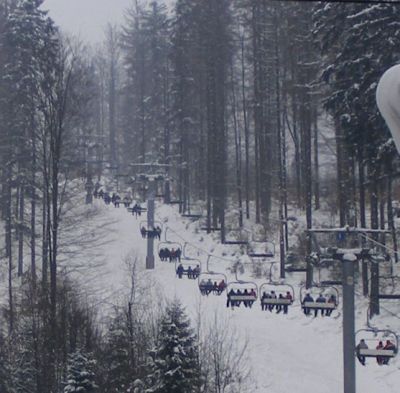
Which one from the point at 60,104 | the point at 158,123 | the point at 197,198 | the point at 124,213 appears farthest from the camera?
the point at 158,123

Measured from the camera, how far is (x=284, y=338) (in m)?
22.1

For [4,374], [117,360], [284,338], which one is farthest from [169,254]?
→ [4,374]

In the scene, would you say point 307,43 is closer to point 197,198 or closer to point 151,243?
point 151,243

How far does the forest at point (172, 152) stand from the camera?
15305 millimetres

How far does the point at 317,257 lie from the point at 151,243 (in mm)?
16040

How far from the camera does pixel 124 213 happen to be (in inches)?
1662

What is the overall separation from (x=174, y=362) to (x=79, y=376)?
80.9 inches

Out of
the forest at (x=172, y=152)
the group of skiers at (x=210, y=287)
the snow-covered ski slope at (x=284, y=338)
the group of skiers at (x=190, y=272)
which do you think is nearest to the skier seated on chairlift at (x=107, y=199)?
the forest at (x=172, y=152)

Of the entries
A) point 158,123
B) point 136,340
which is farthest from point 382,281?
point 158,123

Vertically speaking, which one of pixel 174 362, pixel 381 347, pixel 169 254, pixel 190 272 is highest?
pixel 169 254

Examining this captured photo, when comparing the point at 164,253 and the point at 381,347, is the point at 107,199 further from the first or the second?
the point at 381,347

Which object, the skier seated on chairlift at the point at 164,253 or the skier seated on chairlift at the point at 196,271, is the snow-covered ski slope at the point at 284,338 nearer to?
the skier seated on chairlift at the point at 196,271

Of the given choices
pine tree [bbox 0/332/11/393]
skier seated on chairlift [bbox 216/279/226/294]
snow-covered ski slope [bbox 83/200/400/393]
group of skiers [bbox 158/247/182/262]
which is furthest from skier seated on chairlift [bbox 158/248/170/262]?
pine tree [bbox 0/332/11/393]

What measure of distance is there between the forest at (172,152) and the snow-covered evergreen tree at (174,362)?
33 mm
